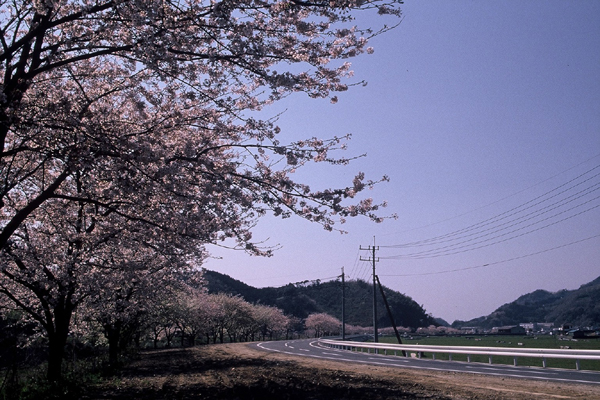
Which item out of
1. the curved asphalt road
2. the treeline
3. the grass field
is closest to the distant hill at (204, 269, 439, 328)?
the treeline

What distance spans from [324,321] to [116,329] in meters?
106

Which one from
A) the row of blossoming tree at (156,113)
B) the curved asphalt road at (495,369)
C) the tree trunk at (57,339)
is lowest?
the curved asphalt road at (495,369)

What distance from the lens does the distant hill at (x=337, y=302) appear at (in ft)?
547

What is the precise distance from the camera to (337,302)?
7446 inches

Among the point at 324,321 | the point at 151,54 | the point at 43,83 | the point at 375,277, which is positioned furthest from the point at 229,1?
the point at 324,321

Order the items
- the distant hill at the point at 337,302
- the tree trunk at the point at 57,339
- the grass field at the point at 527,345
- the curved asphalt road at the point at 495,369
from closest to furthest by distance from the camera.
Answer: the tree trunk at the point at 57,339, the curved asphalt road at the point at 495,369, the grass field at the point at 527,345, the distant hill at the point at 337,302

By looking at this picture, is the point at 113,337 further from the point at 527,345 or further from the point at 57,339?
the point at 527,345

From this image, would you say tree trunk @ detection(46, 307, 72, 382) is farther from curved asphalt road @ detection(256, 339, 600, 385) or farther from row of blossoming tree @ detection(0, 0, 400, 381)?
curved asphalt road @ detection(256, 339, 600, 385)

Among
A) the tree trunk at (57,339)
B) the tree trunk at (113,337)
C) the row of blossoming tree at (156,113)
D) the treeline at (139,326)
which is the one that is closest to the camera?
the row of blossoming tree at (156,113)

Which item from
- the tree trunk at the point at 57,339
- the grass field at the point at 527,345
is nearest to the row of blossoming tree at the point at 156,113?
the tree trunk at the point at 57,339

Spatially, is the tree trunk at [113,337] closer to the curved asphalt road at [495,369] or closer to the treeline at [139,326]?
the treeline at [139,326]

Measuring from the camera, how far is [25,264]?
12461 millimetres

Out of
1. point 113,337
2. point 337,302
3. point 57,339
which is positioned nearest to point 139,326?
point 113,337

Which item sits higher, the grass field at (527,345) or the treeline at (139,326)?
the treeline at (139,326)
